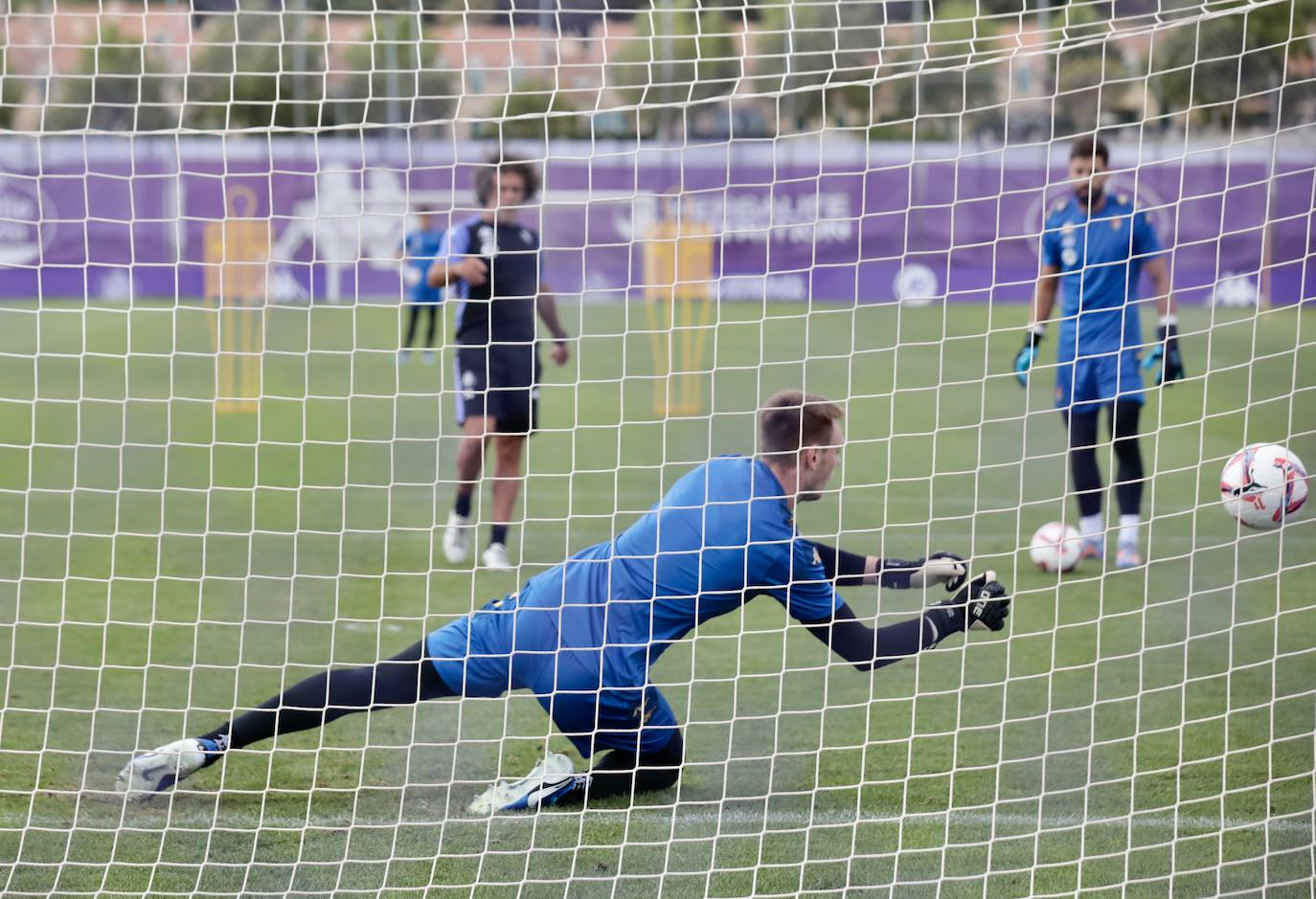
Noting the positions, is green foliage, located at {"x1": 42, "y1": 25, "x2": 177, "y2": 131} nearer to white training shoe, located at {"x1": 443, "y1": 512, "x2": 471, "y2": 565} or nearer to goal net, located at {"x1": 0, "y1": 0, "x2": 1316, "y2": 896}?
goal net, located at {"x1": 0, "y1": 0, "x2": 1316, "y2": 896}

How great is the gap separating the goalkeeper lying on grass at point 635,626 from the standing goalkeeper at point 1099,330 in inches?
104

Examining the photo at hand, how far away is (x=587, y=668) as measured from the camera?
400cm

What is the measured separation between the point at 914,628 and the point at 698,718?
119 centimetres

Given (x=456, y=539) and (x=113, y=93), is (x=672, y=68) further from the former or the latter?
(x=456, y=539)

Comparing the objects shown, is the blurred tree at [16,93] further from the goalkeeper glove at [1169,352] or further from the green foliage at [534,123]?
the goalkeeper glove at [1169,352]

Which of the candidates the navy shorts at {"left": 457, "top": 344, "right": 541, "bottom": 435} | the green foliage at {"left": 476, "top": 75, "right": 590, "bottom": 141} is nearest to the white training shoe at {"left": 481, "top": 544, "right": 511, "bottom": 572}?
the navy shorts at {"left": 457, "top": 344, "right": 541, "bottom": 435}

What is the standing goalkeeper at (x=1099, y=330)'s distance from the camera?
254 inches

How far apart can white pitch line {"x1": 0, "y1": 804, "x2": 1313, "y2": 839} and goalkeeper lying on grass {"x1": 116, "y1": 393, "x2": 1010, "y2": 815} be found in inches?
5.5

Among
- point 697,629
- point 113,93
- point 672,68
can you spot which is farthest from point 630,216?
point 113,93

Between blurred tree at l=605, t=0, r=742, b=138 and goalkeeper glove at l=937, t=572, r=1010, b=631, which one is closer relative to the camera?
goalkeeper glove at l=937, t=572, r=1010, b=631

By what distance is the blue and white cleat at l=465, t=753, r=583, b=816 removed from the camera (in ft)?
13.4

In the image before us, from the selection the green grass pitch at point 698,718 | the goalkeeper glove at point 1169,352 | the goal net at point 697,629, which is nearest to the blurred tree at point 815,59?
the goal net at point 697,629

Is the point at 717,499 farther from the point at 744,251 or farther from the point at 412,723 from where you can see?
the point at 744,251

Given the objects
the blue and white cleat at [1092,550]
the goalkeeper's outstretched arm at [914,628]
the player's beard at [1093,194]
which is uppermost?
the player's beard at [1093,194]
